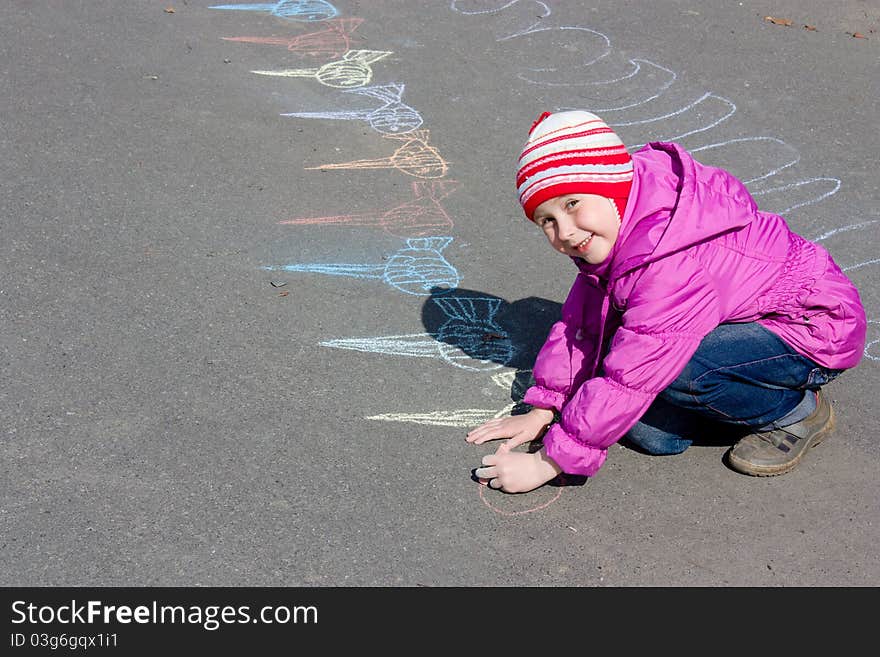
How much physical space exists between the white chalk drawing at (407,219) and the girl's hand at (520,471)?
4.89 ft

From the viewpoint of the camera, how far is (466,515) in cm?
256

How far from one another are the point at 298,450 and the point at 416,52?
11.3ft

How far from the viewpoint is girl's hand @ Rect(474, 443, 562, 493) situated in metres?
2.56

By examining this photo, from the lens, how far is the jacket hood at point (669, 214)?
236 centimetres

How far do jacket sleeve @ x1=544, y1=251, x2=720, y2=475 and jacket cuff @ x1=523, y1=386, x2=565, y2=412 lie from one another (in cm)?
26

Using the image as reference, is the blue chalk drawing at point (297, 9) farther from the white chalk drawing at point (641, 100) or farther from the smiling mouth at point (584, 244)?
the smiling mouth at point (584, 244)

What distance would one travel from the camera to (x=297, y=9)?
606 cm

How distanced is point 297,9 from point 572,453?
4488mm

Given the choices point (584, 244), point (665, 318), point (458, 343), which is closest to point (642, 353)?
point (665, 318)

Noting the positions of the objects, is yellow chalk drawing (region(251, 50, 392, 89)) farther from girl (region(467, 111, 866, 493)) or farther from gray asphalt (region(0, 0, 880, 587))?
girl (region(467, 111, 866, 493))

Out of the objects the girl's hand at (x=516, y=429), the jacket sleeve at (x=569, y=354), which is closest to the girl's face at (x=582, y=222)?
the jacket sleeve at (x=569, y=354)

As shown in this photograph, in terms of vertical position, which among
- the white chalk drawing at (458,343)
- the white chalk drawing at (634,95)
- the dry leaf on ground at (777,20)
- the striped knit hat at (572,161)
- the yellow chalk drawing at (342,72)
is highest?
the striped knit hat at (572,161)

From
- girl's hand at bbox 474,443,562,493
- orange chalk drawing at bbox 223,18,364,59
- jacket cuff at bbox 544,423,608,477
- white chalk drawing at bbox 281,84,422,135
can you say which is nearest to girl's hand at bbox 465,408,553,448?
girl's hand at bbox 474,443,562,493

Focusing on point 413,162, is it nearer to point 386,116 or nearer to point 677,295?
point 386,116
